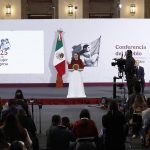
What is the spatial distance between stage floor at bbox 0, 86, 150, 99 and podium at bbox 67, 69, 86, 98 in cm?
88

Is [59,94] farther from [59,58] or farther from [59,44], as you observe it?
[59,44]

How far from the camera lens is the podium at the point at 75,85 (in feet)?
64.2

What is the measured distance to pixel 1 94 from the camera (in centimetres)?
2209

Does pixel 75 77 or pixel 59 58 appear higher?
pixel 59 58

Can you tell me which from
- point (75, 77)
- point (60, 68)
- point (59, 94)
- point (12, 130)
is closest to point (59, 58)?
point (60, 68)

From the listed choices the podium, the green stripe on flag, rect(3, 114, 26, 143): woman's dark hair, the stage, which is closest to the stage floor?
the stage

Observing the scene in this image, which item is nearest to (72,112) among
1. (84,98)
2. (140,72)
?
(84,98)

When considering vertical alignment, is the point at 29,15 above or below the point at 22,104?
above

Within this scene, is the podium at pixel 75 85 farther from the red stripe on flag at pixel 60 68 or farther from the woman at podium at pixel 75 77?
the red stripe on flag at pixel 60 68

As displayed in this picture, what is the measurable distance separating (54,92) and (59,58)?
98.9 inches

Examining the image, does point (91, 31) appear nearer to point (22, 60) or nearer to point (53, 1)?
point (22, 60)

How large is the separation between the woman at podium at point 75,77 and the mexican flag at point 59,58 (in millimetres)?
4587

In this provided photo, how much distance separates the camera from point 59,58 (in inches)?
965

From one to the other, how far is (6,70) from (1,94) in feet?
8.56
